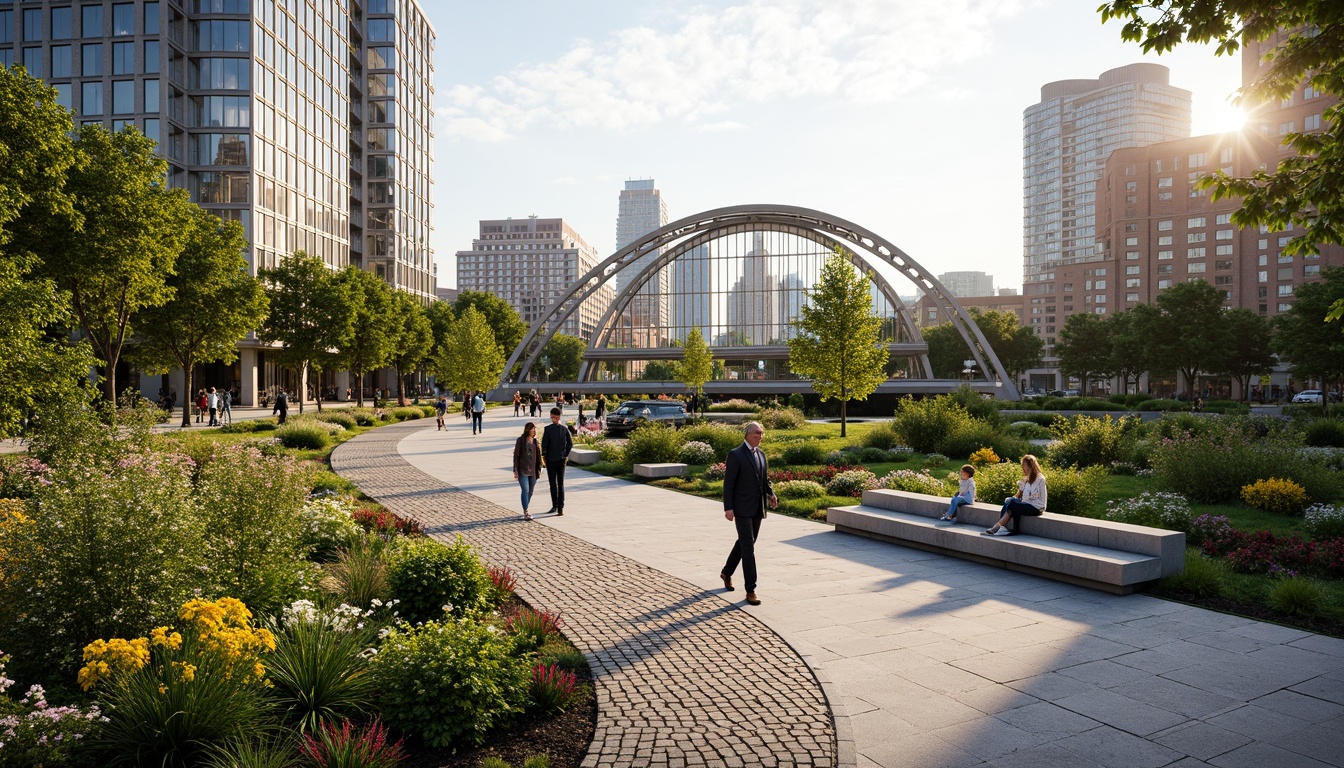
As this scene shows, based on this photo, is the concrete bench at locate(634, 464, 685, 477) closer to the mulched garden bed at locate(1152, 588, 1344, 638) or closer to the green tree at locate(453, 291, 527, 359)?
the mulched garden bed at locate(1152, 588, 1344, 638)

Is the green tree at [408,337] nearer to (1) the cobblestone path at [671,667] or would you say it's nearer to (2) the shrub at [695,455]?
(2) the shrub at [695,455]

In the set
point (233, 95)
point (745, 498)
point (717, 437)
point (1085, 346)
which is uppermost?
point (233, 95)

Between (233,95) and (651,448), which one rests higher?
(233,95)

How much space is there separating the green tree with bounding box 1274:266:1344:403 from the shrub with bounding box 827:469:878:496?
149 feet

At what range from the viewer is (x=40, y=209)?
23047mm

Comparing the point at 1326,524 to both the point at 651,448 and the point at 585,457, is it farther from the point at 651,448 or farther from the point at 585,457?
the point at 585,457

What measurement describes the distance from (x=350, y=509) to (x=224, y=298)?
28.8 meters

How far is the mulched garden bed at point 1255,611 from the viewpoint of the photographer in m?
7.39

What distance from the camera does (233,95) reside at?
2277 inches

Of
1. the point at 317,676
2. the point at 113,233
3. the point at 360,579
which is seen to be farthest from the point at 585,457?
the point at 317,676

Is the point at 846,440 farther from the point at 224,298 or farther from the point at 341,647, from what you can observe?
the point at 224,298

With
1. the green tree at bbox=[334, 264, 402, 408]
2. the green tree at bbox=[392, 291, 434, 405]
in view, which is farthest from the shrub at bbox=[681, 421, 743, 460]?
the green tree at bbox=[392, 291, 434, 405]

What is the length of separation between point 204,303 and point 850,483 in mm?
30793

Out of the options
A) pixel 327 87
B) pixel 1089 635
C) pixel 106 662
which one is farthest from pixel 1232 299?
pixel 106 662
